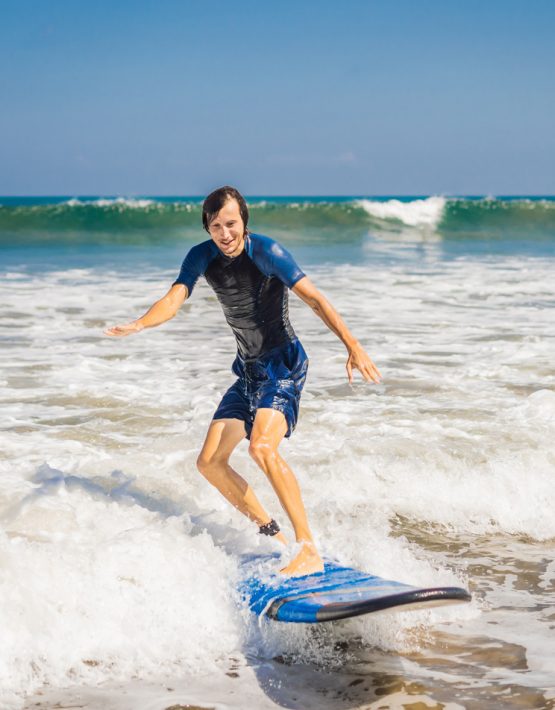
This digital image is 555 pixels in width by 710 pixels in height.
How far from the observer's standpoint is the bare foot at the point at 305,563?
4082 millimetres

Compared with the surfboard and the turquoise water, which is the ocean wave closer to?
the turquoise water

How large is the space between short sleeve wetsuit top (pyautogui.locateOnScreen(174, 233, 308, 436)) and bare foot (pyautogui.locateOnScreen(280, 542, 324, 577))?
24.2 inches

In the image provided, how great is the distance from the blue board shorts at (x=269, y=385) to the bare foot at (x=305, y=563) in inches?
24.2

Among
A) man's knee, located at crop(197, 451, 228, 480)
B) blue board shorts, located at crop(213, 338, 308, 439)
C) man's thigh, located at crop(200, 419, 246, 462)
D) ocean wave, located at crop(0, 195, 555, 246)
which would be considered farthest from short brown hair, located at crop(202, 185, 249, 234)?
ocean wave, located at crop(0, 195, 555, 246)

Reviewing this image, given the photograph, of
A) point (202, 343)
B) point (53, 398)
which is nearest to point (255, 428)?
point (53, 398)

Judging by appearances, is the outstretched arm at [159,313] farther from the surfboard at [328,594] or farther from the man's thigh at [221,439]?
the surfboard at [328,594]

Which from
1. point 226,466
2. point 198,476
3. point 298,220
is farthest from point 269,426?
point 298,220

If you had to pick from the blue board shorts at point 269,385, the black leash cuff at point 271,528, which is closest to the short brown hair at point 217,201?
the blue board shorts at point 269,385

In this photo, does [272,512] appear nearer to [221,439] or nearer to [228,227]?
[221,439]

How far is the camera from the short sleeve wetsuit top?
14.5 ft

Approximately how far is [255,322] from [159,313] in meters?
0.52

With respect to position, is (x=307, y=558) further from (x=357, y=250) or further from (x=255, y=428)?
(x=357, y=250)

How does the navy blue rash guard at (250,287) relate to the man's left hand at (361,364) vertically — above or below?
above

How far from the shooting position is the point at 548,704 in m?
3.32
